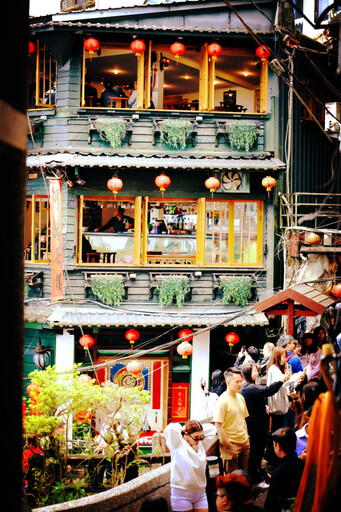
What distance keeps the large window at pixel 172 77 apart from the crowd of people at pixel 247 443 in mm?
8477

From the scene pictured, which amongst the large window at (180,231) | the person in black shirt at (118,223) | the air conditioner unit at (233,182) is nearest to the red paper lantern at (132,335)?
the large window at (180,231)

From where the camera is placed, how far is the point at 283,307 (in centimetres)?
1278

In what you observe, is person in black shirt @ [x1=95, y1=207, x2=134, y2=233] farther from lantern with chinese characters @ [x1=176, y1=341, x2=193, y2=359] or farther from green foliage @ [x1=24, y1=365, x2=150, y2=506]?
green foliage @ [x1=24, y1=365, x2=150, y2=506]

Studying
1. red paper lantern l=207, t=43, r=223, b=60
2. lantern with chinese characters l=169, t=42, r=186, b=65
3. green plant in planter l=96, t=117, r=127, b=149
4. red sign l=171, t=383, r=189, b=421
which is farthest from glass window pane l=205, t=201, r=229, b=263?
lantern with chinese characters l=169, t=42, r=186, b=65

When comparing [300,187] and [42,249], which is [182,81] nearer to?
[300,187]

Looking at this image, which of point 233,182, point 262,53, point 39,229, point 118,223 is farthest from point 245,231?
point 39,229

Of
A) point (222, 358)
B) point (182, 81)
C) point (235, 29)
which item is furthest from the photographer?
point (182, 81)

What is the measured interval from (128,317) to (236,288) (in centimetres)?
295

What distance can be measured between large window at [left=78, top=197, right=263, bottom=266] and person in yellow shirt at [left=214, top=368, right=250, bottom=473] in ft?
29.5

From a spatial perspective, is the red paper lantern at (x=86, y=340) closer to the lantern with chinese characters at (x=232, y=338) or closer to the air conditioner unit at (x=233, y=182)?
the lantern with chinese characters at (x=232, y=338)

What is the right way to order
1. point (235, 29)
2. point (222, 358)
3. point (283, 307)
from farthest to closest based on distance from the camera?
1. point (222, 358)
2. point (235, 29)
3. point (283, 307)

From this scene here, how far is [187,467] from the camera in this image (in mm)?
6656

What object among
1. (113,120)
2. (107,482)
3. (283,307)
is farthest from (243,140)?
(107,482)

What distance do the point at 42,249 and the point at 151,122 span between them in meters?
4.48
